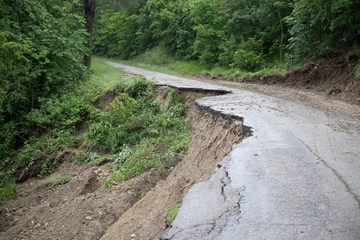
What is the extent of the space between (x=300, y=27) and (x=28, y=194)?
1227 centimetres

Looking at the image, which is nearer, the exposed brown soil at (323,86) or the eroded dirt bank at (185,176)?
the eroded dirt bank at (185,176)

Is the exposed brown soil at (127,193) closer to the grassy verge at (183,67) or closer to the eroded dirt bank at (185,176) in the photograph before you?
the eroded dirt bank at (185,176)

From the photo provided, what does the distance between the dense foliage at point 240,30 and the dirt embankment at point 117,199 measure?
6924 millimetres

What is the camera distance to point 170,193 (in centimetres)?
617

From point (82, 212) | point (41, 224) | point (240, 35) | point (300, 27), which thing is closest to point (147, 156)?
point (82, 212)

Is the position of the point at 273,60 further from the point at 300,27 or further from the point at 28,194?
the point at 28,194

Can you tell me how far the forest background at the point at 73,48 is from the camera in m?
12.4

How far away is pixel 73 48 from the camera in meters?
17.0

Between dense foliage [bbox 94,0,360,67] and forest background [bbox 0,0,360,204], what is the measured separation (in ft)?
0.15

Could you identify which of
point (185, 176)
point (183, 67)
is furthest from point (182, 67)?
point (185, 176)

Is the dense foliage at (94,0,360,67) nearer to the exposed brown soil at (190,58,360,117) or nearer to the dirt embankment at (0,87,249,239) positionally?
the exposed brown soil at (190,58,360,117)

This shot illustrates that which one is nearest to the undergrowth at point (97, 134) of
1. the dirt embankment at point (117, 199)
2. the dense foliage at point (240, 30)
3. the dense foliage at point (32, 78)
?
the dense foliage at point (32, 78)

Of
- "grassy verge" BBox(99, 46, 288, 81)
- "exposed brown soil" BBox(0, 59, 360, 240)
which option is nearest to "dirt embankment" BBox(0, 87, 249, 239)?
"exposed brown soil" BBox(0, 59, 360, 240)

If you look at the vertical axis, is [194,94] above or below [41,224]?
above
